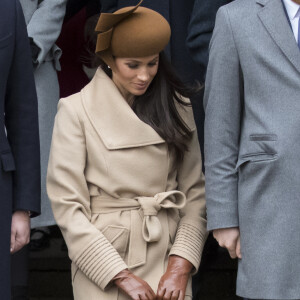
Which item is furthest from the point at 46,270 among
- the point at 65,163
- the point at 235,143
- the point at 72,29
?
the point at 235,143

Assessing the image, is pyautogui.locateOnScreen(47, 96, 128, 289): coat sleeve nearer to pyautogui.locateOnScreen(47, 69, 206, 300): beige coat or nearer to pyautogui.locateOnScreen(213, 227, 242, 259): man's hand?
pyautogui.locateOnScreen(47, 69, 206, 300): beige coat

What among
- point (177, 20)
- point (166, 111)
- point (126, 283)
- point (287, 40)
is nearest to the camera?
point (287, 40)

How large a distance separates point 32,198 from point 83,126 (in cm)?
50

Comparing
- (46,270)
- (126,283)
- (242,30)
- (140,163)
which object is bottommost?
(46,270)

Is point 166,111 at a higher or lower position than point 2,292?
higher

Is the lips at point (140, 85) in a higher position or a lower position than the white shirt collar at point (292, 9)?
lower

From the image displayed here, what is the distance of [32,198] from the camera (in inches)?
169

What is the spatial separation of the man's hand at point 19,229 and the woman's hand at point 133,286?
432 mm

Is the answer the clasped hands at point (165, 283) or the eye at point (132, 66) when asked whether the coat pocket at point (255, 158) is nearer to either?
the clasped hands at point (165, 283)

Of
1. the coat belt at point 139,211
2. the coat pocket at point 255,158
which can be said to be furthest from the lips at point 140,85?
the coat pocket at point 255,158

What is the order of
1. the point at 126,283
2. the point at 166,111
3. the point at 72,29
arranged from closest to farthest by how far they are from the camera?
the point at 126,283 < the point at 166,111 < the point at 72,29

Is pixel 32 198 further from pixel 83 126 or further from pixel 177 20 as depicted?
pixel 177 20

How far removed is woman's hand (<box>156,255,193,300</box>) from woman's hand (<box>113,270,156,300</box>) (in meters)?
0.05

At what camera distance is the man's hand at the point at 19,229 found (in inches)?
169
